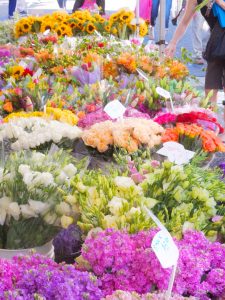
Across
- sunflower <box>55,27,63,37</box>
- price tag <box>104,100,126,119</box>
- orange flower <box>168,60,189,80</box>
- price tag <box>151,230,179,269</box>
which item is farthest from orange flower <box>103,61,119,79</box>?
price tag <box>151,230,179,269</box>

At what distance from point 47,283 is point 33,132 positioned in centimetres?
128

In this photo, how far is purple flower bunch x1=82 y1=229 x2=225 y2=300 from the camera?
4.90ft

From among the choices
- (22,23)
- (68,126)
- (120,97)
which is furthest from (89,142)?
(22,23)

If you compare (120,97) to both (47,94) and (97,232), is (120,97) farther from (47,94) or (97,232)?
(97,232)

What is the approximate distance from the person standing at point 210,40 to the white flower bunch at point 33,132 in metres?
A: 2.21

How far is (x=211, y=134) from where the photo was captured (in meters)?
2.63

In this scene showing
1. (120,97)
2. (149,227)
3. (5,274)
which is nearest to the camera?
(5,274)

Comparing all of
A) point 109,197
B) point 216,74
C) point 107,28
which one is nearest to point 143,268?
point 109,197

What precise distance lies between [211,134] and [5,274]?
1.42 m

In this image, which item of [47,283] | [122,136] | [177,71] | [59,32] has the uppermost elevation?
[47,283]

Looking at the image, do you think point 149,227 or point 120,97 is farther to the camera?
point 120,97

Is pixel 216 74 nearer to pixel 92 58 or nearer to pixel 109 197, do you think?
pixel 92 58

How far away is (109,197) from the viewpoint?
1.82m

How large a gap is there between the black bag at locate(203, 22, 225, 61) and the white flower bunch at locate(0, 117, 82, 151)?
2373mm
